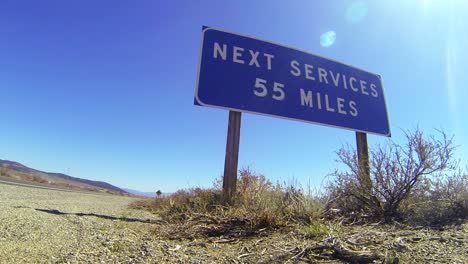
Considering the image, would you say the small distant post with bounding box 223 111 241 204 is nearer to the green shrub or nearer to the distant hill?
the green shrub

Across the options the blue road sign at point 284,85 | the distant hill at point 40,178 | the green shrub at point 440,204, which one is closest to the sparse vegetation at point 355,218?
the green shrub at point 440,204

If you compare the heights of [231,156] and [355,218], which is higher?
[231,156]

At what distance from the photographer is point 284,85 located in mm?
5074

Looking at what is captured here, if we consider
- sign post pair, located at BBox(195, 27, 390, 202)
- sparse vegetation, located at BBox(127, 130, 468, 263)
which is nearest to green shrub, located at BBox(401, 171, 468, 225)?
sparse vegetation, located at BBox(127, 130, 468, 263)

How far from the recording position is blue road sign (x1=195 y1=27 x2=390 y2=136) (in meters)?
4.59

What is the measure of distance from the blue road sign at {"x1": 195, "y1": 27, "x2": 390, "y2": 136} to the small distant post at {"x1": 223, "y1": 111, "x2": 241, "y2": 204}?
0.25 meters

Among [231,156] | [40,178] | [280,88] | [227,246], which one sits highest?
[280,88]

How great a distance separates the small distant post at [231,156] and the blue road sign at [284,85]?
25cm

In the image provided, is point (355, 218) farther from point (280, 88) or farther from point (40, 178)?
point (40, 178)

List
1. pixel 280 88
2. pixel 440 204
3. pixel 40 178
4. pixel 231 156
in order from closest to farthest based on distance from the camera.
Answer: pixel 440 204, pixel 231 156, pixel 280 88, pixel 40 178

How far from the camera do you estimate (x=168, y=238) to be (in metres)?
2.43

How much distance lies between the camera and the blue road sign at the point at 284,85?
4.59 m

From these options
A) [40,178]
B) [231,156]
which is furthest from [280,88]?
[40,178]

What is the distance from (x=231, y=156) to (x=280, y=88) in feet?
5.37
